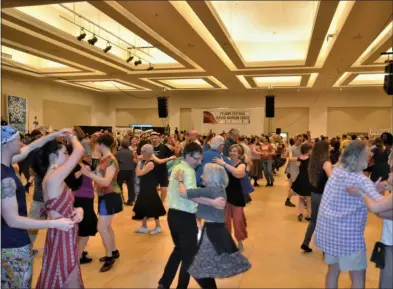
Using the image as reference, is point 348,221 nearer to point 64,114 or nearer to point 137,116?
point 64,114

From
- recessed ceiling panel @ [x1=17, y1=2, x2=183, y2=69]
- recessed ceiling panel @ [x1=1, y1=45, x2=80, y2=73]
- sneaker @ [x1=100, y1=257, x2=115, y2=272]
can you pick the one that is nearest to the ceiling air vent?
recessed ceiling panel @ [x1=1, y1=45, x2=80, y2=73]

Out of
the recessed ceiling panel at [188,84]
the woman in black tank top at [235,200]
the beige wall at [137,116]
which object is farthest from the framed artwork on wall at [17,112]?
the woman in black tank top at [235,200]

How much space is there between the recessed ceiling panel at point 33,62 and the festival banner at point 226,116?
493 centimetres

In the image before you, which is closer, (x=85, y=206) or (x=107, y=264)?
(x=85, y=206)

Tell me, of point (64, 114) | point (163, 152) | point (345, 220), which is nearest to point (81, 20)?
point (163, 152)

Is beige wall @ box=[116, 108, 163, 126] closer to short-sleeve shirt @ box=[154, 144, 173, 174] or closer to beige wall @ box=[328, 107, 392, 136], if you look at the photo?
beige wall @ box=[328, 107, 392, 136]

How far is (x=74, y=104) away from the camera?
17547 mm

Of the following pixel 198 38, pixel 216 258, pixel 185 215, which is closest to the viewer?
pixel 216 258

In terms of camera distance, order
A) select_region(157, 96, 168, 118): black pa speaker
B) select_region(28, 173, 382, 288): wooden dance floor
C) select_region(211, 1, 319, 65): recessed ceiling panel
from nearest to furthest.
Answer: select_region(28, 173, 382, 288): wooden dance floor, select_region(211, 1, 319, 65): recessed ceiling panel, select_region(157, 96, 168, 118): black pa speaker

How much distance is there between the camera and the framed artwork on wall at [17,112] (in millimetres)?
13180

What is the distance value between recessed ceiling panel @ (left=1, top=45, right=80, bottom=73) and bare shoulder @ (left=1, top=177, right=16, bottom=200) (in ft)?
33.2

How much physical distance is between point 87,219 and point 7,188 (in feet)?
5.98

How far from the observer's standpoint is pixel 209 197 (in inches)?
101

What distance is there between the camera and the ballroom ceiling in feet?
20.4
